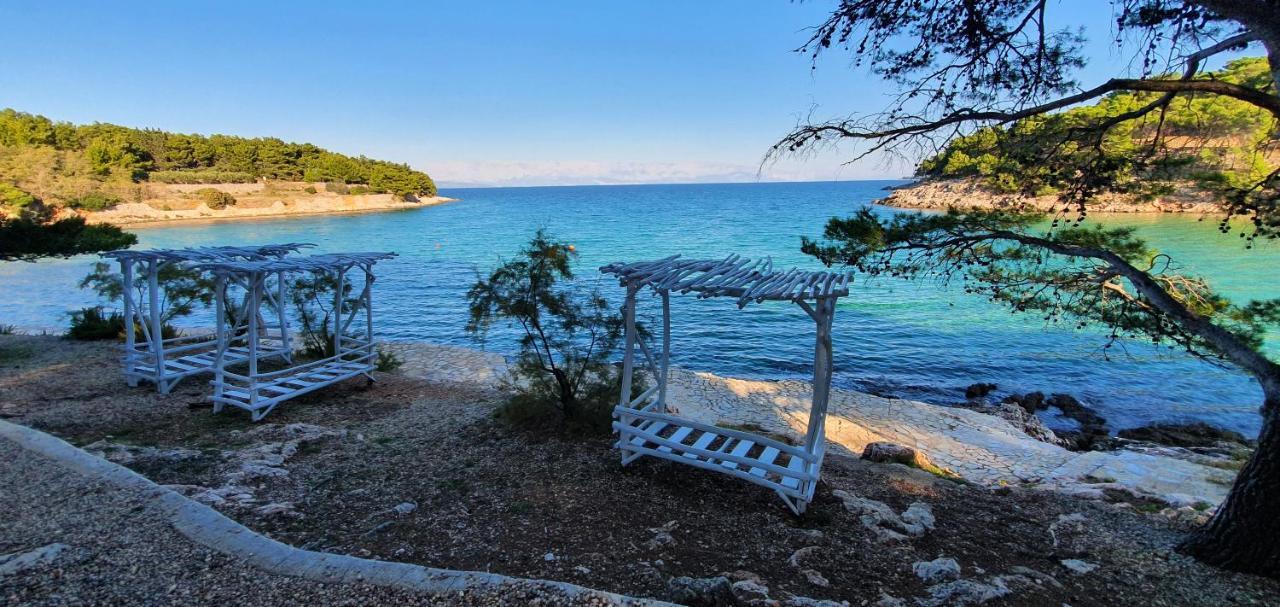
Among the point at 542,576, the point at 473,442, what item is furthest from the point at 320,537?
the point at 473,442

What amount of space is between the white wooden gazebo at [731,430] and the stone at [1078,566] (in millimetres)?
2048

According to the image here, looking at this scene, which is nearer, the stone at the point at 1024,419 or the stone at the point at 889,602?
the stone at the point at 889,602

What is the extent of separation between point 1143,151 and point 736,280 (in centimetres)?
412

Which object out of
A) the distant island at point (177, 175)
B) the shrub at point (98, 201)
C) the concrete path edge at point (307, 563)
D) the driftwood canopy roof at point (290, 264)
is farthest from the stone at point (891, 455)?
the shrub at point (98, 201)

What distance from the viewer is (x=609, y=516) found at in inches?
203

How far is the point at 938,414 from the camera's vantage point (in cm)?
1272

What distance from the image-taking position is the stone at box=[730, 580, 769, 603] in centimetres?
372

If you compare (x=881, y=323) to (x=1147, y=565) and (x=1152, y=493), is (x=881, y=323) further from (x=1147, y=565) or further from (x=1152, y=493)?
(x=1147, y=565)

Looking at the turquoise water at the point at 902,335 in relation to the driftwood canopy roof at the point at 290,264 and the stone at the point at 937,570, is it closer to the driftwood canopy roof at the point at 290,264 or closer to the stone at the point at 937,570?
the driftwood canopy roof at the point at 290,264

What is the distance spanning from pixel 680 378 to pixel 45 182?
221 feet

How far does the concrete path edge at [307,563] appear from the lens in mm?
3617

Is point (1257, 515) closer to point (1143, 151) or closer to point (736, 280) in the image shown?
point (1143, 151)

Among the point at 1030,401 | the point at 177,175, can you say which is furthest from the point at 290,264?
the point at 177,175

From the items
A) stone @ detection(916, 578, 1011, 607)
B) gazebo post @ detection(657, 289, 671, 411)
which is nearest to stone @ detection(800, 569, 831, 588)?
stone @ detection(916, 578, 1011, 607)
